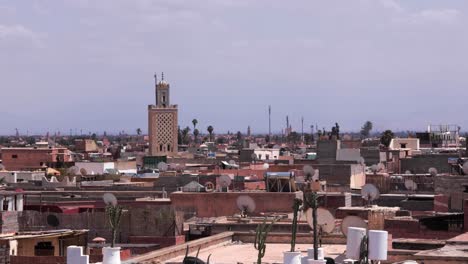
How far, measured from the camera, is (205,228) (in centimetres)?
2691

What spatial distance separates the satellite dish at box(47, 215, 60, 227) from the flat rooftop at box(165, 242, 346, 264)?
5.85 metres

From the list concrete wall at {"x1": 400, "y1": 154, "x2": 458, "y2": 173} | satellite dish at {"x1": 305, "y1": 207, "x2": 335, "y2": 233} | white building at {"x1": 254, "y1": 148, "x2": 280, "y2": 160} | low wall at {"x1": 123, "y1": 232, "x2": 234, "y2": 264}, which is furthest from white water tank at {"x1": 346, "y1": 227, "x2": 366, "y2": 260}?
white building at {"x1": 254, "y1": 148, "x2": 280, "y2": 160}

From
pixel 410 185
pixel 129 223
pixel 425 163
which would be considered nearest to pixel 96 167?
pixel 425 163

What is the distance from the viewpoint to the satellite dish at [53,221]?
92.6 ft

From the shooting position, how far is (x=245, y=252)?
22.1 m

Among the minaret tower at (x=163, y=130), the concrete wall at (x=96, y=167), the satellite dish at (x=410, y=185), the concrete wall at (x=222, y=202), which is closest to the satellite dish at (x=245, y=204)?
the concrete wall at (x=222, y=202)

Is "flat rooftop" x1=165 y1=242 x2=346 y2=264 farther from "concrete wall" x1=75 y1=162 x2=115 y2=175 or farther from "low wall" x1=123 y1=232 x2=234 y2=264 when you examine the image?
"concrete wall" x1=75 y1=162 x2=115 y2=175

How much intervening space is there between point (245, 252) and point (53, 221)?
24.4 ft

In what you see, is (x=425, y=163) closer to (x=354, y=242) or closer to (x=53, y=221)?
(x=53, y=221)

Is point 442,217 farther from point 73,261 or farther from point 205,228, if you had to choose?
point 73,261

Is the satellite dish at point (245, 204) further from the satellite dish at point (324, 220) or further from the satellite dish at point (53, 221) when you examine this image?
the satellite dish at point (324, 220)

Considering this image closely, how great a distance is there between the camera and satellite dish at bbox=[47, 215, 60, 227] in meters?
28.2

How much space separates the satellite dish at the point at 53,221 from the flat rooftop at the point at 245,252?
5849mm

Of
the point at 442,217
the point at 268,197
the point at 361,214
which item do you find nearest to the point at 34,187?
the point at 268,197
